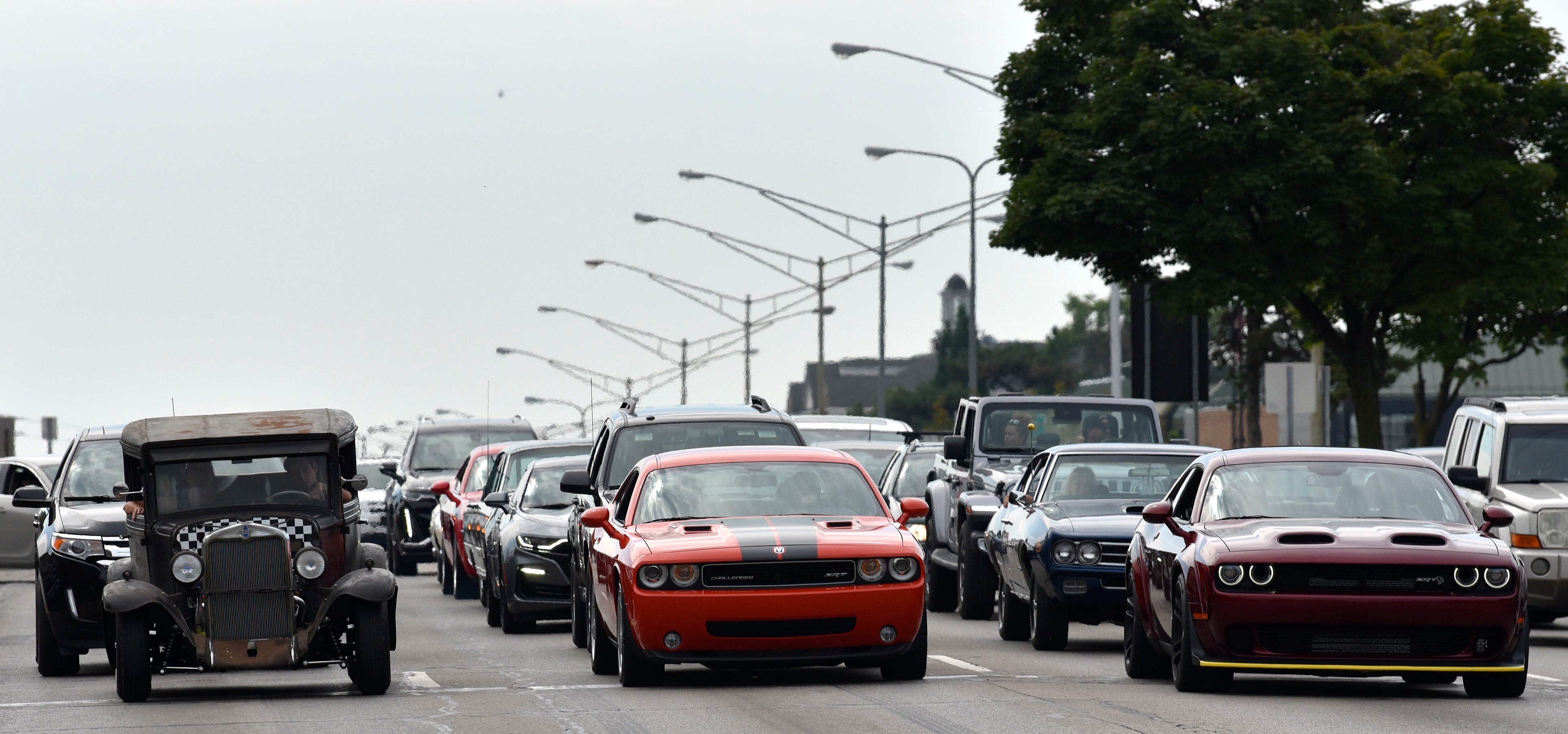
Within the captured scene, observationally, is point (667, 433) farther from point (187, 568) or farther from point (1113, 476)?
point (187, 568)

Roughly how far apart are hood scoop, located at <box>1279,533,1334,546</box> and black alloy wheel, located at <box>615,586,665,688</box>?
11.8 feet

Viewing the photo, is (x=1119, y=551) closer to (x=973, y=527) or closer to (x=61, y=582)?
(x=973, y=527)

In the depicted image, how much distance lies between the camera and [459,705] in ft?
43.6

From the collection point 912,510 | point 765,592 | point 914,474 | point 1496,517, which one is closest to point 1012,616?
point 912,510

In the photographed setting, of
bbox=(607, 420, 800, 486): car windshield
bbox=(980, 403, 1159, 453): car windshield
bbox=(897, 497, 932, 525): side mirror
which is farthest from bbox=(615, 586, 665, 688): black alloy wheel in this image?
bbox=(980, 403, 1159, 453): car windshield

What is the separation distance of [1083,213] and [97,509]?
22619 mm

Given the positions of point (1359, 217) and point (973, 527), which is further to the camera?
point (1359, 217)

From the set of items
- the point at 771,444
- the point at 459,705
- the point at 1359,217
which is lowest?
the point at 459,705

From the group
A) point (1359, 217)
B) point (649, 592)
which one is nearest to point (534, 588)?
point (649, 592)

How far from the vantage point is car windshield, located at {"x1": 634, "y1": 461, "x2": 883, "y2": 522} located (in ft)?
48.2

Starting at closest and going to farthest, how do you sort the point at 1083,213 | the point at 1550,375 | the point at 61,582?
the point at 61,582
the point at 1083,213
the point at 1550,375

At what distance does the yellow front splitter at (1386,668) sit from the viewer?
41.6 ft

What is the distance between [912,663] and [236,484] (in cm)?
401

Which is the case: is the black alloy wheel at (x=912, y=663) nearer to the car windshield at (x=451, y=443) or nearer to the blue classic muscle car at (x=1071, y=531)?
the blue classic muscle car at (x=1071, y=531)
